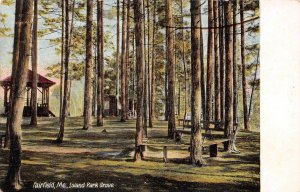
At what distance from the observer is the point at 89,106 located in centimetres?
668

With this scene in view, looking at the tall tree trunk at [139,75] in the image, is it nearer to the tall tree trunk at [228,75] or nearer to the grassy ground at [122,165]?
the grassy ground at [122,165]

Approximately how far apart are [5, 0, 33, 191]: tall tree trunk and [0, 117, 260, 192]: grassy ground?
135mm

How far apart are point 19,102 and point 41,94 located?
1.37 meters

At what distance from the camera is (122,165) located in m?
4.98

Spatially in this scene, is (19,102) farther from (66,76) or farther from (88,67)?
(88,67)

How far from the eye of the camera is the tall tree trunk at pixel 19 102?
14.4ft

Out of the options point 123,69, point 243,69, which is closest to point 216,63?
point 243,69

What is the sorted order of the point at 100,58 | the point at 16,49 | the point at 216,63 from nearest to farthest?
the point at 16,49
the point at 216,63
the point at 100,58

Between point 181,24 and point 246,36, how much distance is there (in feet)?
3.81

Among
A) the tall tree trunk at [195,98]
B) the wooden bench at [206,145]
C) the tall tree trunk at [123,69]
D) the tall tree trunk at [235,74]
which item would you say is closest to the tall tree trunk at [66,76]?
the tall tree trunk at [123,69]

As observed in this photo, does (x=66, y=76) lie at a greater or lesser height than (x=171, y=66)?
lesser

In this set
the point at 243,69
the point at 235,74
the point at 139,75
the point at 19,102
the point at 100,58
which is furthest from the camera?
the point at 100,58

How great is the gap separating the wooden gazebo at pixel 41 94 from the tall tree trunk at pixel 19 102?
33cm
